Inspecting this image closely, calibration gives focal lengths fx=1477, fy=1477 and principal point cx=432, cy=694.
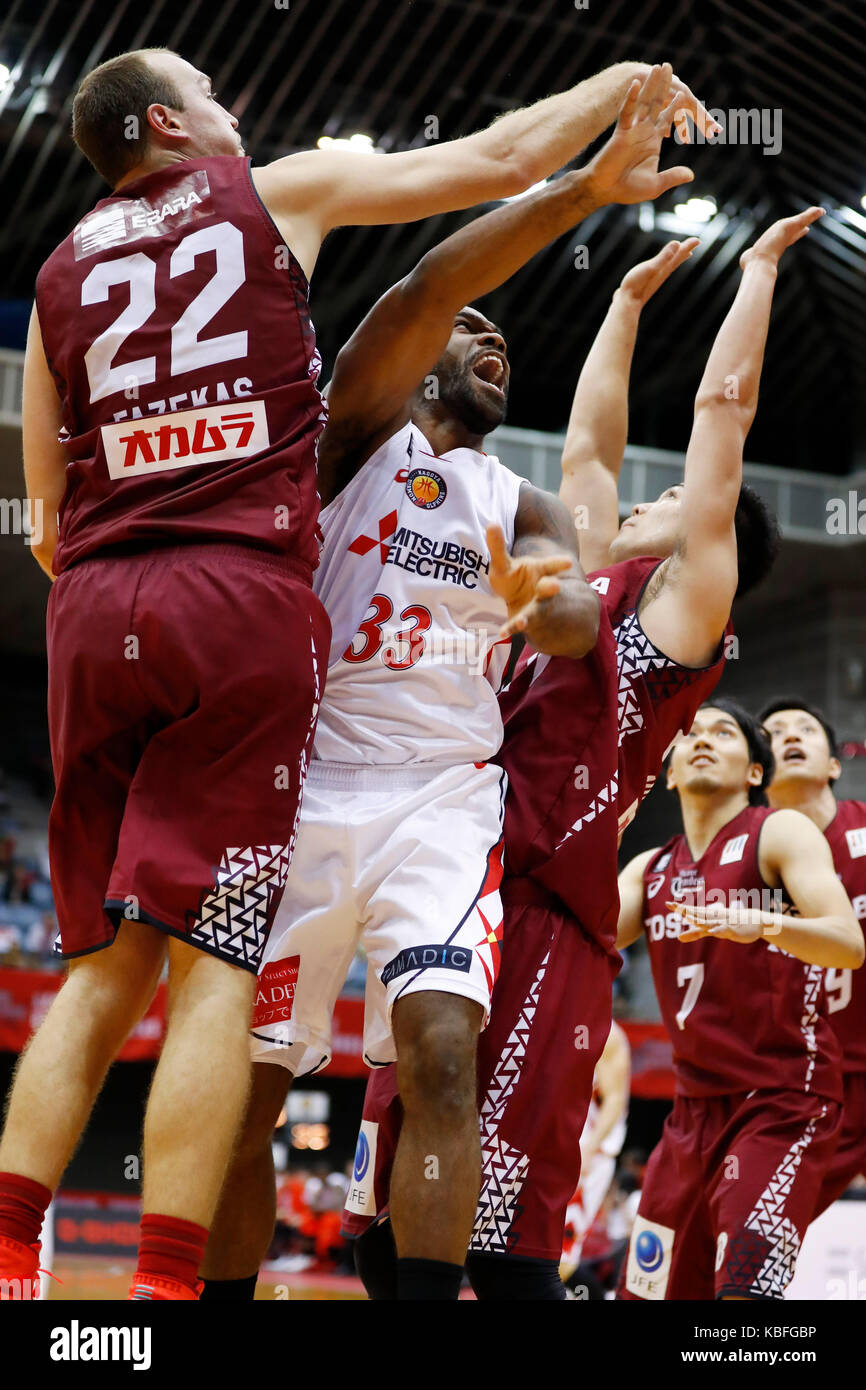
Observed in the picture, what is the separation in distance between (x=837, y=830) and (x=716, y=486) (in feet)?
8.72

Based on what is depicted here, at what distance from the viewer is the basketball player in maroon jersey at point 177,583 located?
2.38 metres

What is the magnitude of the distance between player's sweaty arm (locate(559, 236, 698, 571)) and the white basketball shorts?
1.35m

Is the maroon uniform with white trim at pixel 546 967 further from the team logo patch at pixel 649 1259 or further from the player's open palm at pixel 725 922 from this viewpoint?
the team logo patch at pixel 649 1259

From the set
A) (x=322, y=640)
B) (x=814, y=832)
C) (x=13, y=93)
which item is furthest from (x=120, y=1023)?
(x=13, y=93)

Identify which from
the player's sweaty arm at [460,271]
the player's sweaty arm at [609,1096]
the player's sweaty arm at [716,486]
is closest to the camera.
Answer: the player's sweaty arm at [460,271]

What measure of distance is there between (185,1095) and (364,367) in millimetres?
1589

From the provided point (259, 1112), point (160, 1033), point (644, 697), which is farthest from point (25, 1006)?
point (259, 1112)

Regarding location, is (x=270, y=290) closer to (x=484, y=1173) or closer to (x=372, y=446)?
(x=372, y=446)

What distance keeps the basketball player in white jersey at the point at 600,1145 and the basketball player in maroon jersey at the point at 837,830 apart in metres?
1.75

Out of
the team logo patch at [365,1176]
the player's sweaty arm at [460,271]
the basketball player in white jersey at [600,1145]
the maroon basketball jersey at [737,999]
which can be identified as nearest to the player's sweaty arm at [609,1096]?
the basketball player in white jersey at [600,1145]

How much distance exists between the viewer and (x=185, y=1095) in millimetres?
2328

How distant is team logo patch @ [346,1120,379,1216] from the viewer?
330 cm

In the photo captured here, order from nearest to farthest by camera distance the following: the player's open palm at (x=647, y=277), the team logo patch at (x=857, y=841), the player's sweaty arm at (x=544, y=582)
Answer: the player's sweaty arm at (x=544, y=582), the player's open palm at (x=647, y=277), the team logo patch at (x=857, y=841)

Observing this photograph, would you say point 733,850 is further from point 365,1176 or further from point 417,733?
point 417,733
